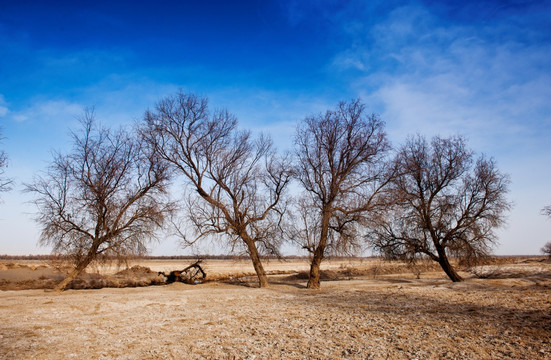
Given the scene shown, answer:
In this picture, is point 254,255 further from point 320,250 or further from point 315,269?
point 320,250

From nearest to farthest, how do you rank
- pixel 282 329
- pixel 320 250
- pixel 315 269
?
pixel 282 329 → pixel 320 250 → pixel 315 269

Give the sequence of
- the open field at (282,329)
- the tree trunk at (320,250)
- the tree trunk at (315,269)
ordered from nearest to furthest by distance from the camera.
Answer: the open field at (282,329)
the tree trunk at (320,250)
the tree trunk at (315,269)

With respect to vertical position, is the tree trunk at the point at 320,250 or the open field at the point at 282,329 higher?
the tree trunk at the point at 320,250

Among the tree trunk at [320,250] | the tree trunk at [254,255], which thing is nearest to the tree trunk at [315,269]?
the tree trunk at [320,250]

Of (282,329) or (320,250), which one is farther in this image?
(320,250)

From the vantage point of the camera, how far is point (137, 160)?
19.4m

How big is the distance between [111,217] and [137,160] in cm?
330

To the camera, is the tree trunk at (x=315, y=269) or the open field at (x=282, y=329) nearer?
the open field at (x=282, y=329)

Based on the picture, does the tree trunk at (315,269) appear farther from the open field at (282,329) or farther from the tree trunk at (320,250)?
the open field at (282,329)

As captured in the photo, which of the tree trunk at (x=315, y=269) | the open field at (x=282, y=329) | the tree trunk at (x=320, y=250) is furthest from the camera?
the tree trunk at (x=315, y=269)

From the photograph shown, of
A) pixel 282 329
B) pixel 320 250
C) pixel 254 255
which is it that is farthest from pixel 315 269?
pixel 282 329

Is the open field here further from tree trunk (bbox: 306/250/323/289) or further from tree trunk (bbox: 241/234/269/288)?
tree trunk (bbox: 241/234/269/288)

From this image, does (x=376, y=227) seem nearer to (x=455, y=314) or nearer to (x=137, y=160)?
(x=455, y=314)

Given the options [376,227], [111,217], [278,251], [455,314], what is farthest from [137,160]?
[455,314]
